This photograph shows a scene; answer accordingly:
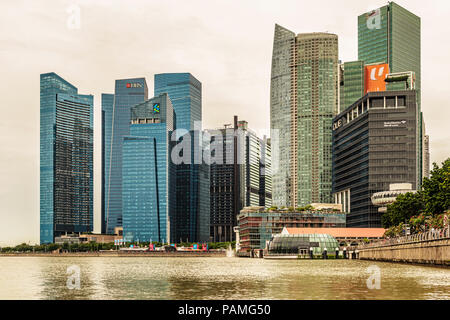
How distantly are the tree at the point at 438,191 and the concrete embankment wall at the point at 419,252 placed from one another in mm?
8485

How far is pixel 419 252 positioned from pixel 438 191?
15.9 m

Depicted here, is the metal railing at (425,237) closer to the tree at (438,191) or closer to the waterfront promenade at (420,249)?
the waterfront promenade at (420,249)

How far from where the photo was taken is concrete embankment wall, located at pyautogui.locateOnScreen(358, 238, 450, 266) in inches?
3841

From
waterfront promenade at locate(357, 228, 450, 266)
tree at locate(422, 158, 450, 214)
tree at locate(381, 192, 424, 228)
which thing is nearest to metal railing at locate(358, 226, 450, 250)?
waterfront promenade at locate(357, 228, 450, 266)

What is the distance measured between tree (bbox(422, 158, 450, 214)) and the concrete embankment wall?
8.49 m

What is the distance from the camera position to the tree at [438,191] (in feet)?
386

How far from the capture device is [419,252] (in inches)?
4552

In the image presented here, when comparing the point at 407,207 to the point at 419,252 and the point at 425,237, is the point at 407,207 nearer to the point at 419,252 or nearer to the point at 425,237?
the point at 419,252

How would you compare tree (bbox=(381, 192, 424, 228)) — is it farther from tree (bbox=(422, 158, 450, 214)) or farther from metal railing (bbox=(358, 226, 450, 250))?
tree (bbox=(422, 158, 450, 214))

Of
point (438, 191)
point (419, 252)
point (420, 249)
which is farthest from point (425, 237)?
point (438, 191)

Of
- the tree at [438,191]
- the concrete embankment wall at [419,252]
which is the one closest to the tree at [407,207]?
the concrete embankment wall at [419,252]
